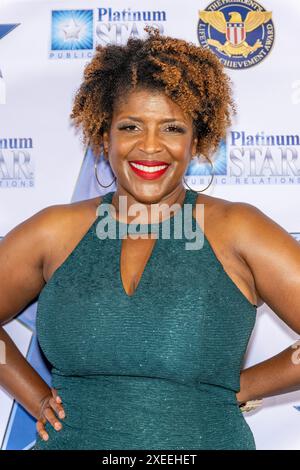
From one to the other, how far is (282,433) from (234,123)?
0.79 metres

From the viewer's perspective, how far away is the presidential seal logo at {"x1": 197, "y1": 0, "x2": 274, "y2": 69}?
5.87ft

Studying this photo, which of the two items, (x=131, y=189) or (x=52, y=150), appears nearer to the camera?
(x=131, y=189)

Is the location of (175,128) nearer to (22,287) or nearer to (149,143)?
(149,143)

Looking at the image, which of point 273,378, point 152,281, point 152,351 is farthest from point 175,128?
point 273,378

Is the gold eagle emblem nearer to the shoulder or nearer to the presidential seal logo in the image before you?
the presidential seal logo

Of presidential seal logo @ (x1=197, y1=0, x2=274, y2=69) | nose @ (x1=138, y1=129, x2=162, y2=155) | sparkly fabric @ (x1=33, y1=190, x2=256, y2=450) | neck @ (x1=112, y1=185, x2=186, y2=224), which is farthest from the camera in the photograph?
presidential seal logo @ (x1=197, y1=0, x2=274, y2=69)

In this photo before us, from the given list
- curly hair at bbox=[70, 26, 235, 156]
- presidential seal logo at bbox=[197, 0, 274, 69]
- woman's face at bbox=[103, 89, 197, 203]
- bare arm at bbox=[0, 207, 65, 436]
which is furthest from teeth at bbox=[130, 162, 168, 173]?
presidential seal logo at bbox=[197, 0, 274, 69]

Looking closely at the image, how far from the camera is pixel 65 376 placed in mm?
1435

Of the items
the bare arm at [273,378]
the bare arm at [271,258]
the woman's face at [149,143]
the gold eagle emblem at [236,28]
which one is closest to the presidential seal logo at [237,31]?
the gold eagle emblem at [236,28]

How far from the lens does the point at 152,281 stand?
138cm

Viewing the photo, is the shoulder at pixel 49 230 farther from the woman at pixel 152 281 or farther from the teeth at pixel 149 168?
the teeth at pixel 149 168

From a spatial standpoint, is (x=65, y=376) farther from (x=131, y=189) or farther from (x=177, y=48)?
(x=177, y=48)

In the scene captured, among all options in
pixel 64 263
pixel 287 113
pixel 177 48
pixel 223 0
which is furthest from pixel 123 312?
pixel 223 0
